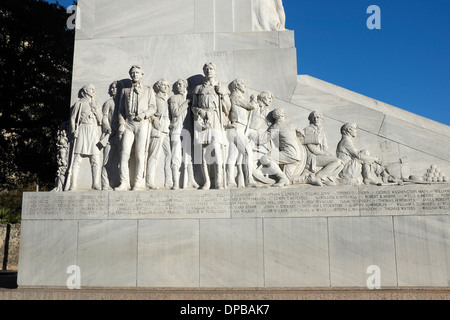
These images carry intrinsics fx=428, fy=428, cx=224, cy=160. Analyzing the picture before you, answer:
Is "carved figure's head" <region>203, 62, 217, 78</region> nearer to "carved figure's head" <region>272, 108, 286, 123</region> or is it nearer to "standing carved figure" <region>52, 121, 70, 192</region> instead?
"carved figure's head" <region>272, 108, 286, 123</region>

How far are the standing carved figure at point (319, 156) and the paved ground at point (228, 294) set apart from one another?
237 cm

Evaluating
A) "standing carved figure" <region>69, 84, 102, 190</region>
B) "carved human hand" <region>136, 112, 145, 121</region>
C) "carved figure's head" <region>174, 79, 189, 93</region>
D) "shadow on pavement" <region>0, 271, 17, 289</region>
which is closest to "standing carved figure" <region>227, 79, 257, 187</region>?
"carved figure's head" <region>174, 79, 189, 93</region>

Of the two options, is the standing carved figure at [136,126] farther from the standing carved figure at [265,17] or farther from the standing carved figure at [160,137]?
the standing carved figure at [265,17]

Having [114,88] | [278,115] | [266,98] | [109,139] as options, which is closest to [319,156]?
[278,115]

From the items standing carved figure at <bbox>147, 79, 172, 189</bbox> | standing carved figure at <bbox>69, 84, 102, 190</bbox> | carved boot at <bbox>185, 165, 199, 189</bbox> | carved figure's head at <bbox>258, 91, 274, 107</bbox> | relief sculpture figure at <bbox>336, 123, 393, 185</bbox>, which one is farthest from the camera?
standing carved figure at <bbox>69, 84, 102, 190</bbox>

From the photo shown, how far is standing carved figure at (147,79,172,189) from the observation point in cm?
1004

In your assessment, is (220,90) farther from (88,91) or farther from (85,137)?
(85,137)

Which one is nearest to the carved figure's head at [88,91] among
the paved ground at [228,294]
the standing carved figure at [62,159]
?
the standing carved figure at [62,159]

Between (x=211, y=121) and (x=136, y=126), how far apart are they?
1.78 meters

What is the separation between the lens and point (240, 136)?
32.4ft

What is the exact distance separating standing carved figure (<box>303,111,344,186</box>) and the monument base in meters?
0.35
